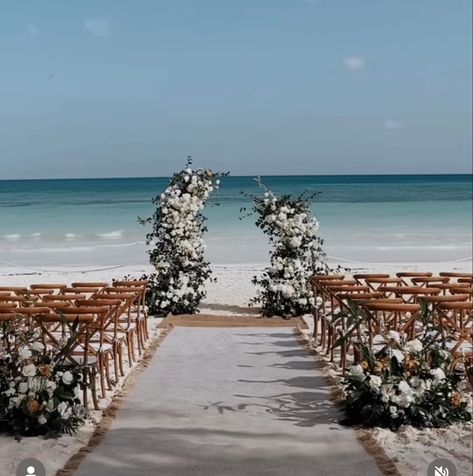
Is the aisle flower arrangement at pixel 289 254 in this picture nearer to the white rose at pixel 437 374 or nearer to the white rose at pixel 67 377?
the white rose at pixel 437 374

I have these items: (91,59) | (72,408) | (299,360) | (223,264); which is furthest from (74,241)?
(72,408)

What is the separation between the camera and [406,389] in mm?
4887

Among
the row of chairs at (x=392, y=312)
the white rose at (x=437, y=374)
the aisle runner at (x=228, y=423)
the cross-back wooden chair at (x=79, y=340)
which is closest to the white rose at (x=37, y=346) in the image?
the cross-back wooden chair at (x=79, y=340)

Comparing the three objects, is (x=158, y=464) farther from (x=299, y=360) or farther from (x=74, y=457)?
(x=299, y=360)

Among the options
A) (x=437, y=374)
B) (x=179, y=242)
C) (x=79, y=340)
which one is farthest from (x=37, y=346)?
(x=179, y=242)

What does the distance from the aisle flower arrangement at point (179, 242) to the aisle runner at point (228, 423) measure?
275cm

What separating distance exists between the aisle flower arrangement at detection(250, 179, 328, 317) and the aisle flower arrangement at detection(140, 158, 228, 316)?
68cm

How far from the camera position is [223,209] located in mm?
32250

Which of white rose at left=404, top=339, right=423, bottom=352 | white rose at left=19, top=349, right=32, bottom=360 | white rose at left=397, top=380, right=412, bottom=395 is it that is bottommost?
white rose at left=397, top=380, right=412, bottom=395

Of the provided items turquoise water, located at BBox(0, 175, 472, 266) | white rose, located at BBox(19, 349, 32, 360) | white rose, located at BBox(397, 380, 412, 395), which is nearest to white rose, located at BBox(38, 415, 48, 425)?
white rose, located at BBox(19, 349, 32, 360)

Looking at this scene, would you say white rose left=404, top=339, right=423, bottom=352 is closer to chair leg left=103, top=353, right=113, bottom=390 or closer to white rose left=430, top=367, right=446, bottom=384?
white rose left=430, top=367, right=446, bottom=384

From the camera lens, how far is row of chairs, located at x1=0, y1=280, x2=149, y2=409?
5332 millimetres

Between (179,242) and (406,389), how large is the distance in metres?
5.73

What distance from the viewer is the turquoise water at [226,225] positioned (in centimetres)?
1906
